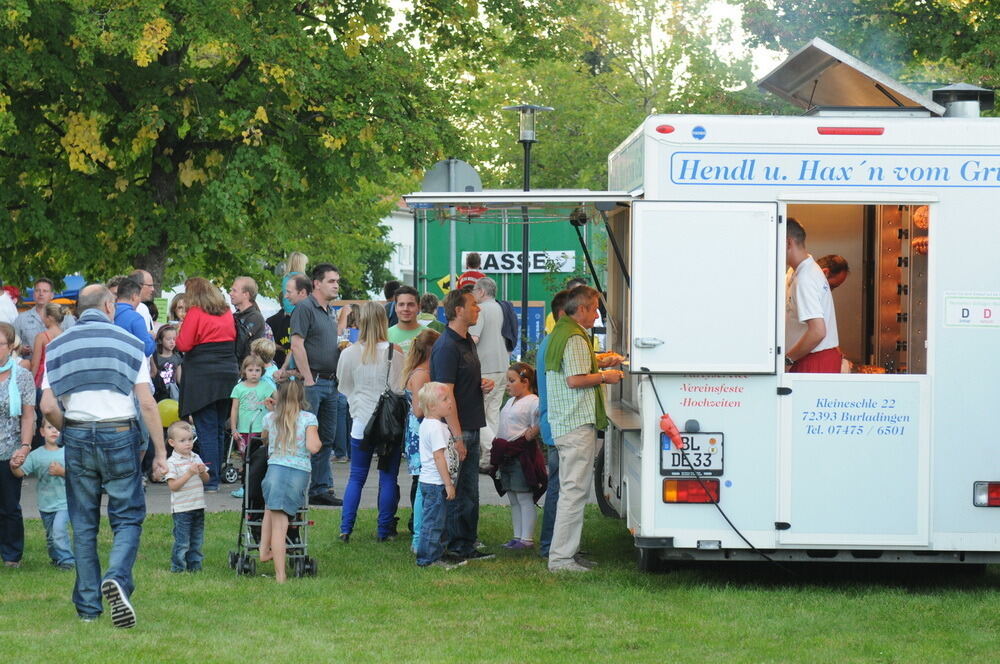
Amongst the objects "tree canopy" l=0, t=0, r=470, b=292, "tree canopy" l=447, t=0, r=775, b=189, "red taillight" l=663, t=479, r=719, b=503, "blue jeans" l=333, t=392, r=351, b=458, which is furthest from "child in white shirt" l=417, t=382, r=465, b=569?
"tree canopy" l=447, t=0, r=775, b=189

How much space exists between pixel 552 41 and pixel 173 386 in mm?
9095

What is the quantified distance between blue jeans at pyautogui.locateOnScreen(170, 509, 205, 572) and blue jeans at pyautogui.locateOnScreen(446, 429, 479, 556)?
1.68m

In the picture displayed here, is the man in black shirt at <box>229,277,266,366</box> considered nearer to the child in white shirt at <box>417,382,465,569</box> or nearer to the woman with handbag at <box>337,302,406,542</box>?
the woman with handbag at <box>337,302,406,542</box>

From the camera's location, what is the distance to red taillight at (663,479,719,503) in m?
8.57

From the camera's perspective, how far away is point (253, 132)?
18625mm

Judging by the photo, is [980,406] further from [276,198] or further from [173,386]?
[276,198]

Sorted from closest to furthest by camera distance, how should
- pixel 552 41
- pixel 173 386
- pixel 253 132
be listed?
pixel 173 386 → pixel 253 132 → pixel 552 41

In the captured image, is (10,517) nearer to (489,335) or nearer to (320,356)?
(320,356)

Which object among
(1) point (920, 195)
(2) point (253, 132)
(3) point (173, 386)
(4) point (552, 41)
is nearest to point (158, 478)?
(1) point (920, 195)

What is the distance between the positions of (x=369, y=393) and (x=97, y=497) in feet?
10.5

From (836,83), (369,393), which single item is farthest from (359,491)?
(836,83)

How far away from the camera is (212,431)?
13047mm

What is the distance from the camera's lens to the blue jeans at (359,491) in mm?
10766

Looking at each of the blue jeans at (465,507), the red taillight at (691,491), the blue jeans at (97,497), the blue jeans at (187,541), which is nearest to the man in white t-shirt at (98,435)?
the blue jeans at (97,497)
